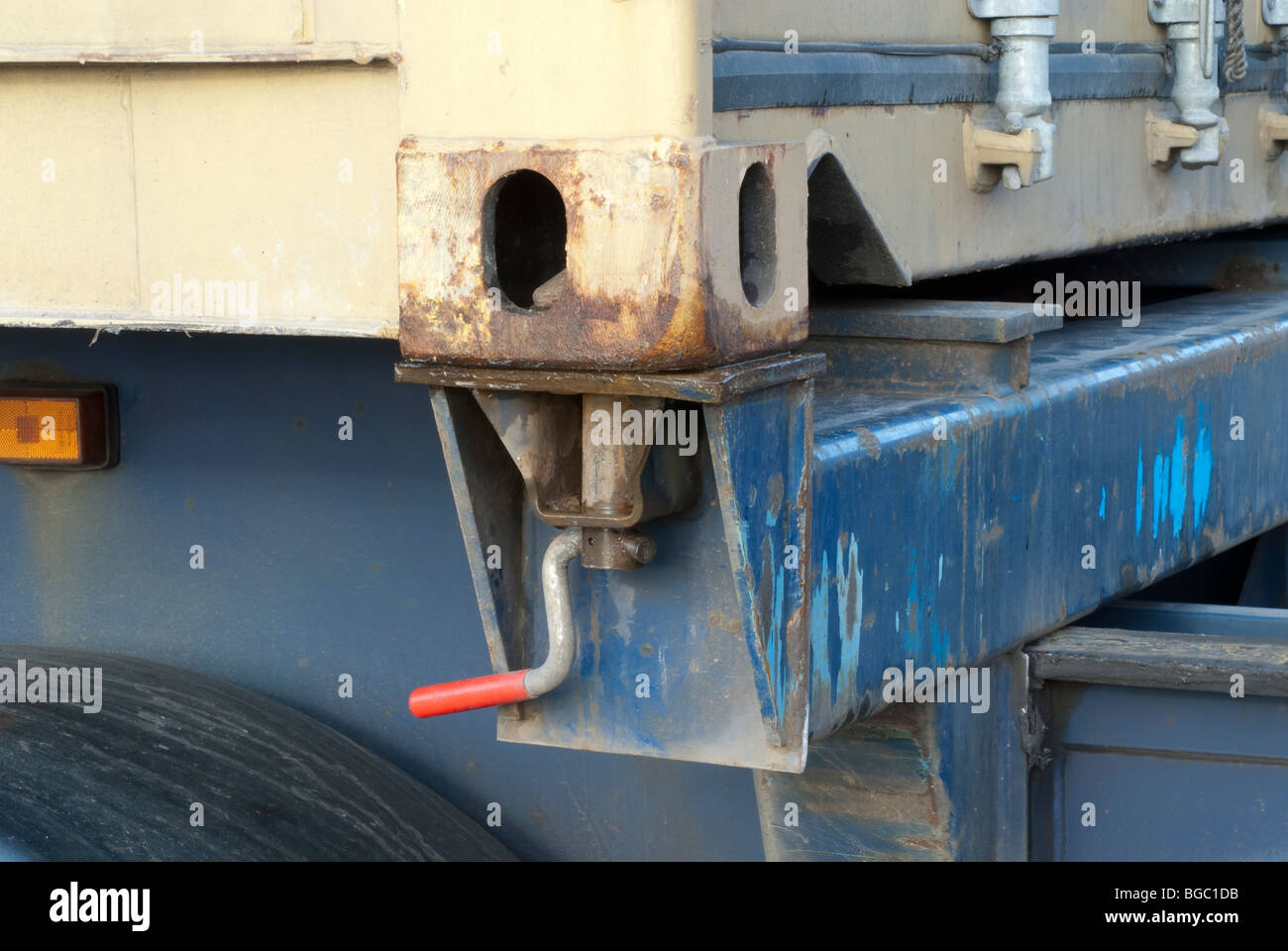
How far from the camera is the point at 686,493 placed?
1.87 metres

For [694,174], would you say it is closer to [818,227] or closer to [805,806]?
[818,227]

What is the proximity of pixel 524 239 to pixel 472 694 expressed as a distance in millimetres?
463

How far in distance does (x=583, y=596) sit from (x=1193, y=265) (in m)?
2.40

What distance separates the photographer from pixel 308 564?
283 cm

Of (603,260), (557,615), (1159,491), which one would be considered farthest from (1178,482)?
(603,260)

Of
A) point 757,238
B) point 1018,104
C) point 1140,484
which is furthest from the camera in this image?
point 1140,484

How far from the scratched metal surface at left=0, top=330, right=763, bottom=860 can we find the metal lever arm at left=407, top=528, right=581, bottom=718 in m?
0.83

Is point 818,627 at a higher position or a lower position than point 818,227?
lower

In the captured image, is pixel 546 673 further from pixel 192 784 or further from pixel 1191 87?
pixel 1191 87

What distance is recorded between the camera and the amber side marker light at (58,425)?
282 centimetres

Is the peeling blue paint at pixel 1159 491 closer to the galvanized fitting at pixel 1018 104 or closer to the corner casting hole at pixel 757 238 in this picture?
the galvanized fitting at pixel 1018 104

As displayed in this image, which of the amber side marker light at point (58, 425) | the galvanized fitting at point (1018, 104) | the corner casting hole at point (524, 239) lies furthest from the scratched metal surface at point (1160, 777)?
the amber side marker light at point (58, 425)

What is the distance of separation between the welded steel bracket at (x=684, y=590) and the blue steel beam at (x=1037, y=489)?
9 cm

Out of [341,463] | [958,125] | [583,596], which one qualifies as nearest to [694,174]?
[583,596]
